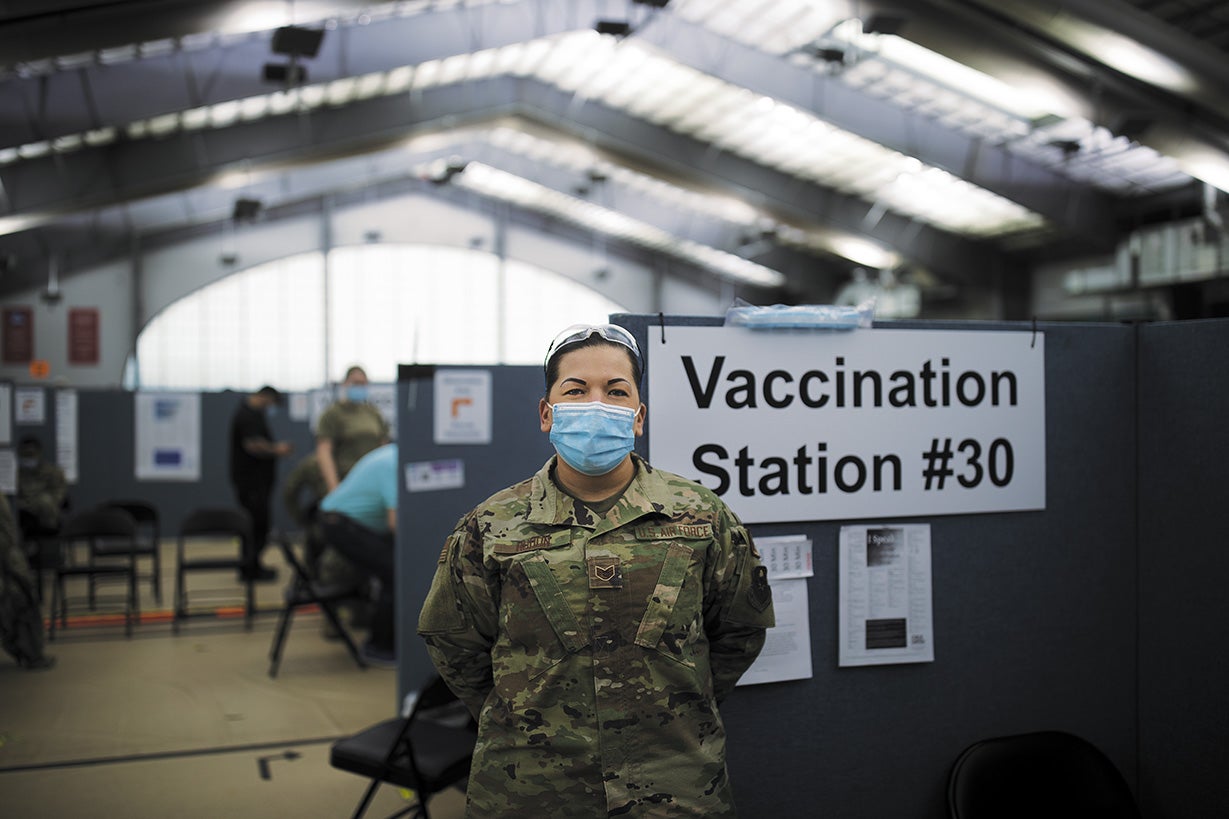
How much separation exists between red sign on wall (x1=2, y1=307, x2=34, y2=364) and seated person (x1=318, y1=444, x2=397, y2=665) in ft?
38.6

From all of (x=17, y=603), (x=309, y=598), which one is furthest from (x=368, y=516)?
(x=17, y=603)

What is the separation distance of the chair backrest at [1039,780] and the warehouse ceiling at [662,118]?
19.3ft

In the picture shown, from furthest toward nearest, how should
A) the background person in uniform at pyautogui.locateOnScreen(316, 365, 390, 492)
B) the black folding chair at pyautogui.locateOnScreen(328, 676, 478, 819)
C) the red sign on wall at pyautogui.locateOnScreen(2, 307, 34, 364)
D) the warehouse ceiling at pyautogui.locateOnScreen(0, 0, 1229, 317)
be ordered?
the red sign on wall at pyautogui.locateOnScreen(2, 307, 34, 364) < the warehouse ceiling at pyautogui.locateOnScreen(0, 0, 1229, 317) < the background person in uniform at pyautogui.locateOnScreen(316, 365, 390, 492) < the black folding chair at pyautogui.locateOnScreen(328, 676, 478, 819)

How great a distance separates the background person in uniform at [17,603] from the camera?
14.5ft

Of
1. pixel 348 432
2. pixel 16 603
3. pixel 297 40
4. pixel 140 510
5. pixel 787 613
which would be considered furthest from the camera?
pixel 140 510

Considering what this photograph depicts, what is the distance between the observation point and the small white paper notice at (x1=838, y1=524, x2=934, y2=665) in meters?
2.14

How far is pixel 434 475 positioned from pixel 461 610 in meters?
2.32

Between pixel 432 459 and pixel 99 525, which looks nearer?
pixel 432 459

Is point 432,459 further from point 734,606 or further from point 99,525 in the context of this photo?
point 99,525

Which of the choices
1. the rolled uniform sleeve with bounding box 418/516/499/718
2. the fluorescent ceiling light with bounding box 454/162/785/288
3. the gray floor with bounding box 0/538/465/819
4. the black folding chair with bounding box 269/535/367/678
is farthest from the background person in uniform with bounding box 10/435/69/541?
the fluorescent ceiling light with bounding box 454/162/785/288

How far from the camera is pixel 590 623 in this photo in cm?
159

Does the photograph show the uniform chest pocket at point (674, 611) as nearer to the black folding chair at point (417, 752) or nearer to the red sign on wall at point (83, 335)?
the black folding chair at point (417, 752)

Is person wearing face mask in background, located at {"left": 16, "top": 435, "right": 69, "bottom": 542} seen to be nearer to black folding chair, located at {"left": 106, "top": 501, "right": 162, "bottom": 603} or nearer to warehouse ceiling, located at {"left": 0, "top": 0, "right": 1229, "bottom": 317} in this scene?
black folding chair, located at {"left": 106, "top": 501, "right": 162, "bottom": 603}

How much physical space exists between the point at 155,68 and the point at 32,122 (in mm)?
1095
